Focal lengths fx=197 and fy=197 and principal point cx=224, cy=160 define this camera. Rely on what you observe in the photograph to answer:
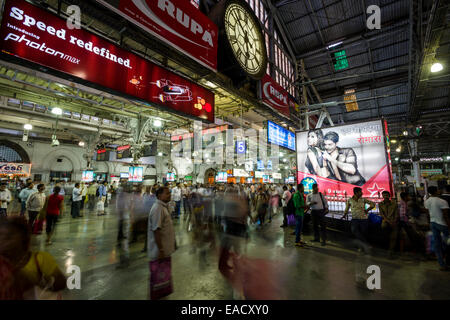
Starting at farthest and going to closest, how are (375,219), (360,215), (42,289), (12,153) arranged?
(12,153) < (375,219) < (360,215) < (42,289)

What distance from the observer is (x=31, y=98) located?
32.8 ft

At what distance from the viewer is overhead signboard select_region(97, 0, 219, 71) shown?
4540 mm

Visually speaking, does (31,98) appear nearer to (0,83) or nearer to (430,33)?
(0,83)

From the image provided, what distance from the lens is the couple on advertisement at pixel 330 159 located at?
7795 millimetres

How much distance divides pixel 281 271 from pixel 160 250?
2.80m

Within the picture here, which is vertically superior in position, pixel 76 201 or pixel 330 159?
pixel 330 159

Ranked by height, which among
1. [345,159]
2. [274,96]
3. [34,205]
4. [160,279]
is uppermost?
[274,96]

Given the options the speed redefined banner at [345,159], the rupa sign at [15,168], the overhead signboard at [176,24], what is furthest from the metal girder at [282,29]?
the rupa sign at [15,168]

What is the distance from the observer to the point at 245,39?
8523 millimetres

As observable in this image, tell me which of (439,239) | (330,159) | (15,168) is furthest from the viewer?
(15,168)

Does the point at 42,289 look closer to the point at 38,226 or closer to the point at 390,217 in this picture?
the point at 38,226

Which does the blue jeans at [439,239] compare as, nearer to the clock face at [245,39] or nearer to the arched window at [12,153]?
the clock face at [245,39]

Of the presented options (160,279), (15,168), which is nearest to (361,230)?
(160,279)

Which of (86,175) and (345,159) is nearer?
(345,159)
